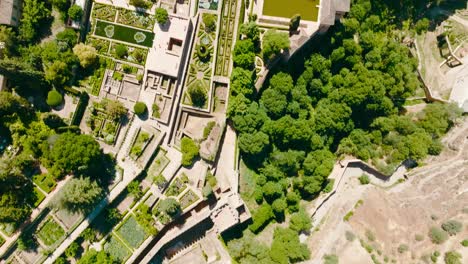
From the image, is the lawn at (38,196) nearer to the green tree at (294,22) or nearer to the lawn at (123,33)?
the lawn at (123,33)

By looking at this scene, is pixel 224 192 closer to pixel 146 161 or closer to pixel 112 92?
pixel 146 161

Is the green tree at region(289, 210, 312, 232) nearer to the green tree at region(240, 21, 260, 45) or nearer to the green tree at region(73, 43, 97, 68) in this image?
the green tree at region(240, 21, 260, 45)

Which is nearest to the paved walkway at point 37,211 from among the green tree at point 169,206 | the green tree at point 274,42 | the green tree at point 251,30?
the green tree at point 169,206

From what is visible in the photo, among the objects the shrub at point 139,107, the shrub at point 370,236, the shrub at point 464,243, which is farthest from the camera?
the shrub at point 464,243

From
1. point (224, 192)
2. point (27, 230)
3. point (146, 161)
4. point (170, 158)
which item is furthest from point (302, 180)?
point (27, 230)

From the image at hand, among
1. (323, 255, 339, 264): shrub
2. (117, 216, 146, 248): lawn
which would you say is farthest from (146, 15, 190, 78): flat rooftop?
(323, 255, 339, 264): shrub
